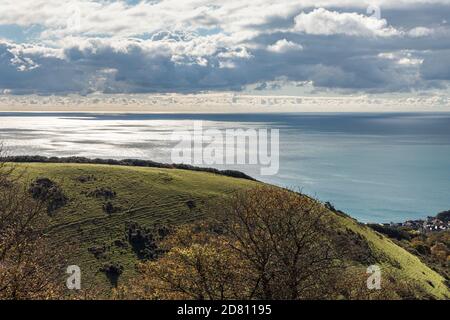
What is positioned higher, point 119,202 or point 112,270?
point 119,202

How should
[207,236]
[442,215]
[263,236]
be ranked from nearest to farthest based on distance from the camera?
[263,236], [207,236], [442,215]

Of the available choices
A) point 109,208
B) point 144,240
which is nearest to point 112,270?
point 144,240

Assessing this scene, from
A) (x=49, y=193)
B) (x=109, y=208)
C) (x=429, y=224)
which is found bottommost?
(x=429, y=224)

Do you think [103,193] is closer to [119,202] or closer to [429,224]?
[119,202]

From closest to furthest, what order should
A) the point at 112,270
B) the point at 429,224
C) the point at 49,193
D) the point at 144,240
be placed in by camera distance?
the point at 112,270
the point at 144,240
the point at 49,193
the point at 429,224

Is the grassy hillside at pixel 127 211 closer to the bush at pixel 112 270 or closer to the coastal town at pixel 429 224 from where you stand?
the bush at pixel 112 270

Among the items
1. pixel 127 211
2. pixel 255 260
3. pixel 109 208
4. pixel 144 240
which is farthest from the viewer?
pixel 127 211
